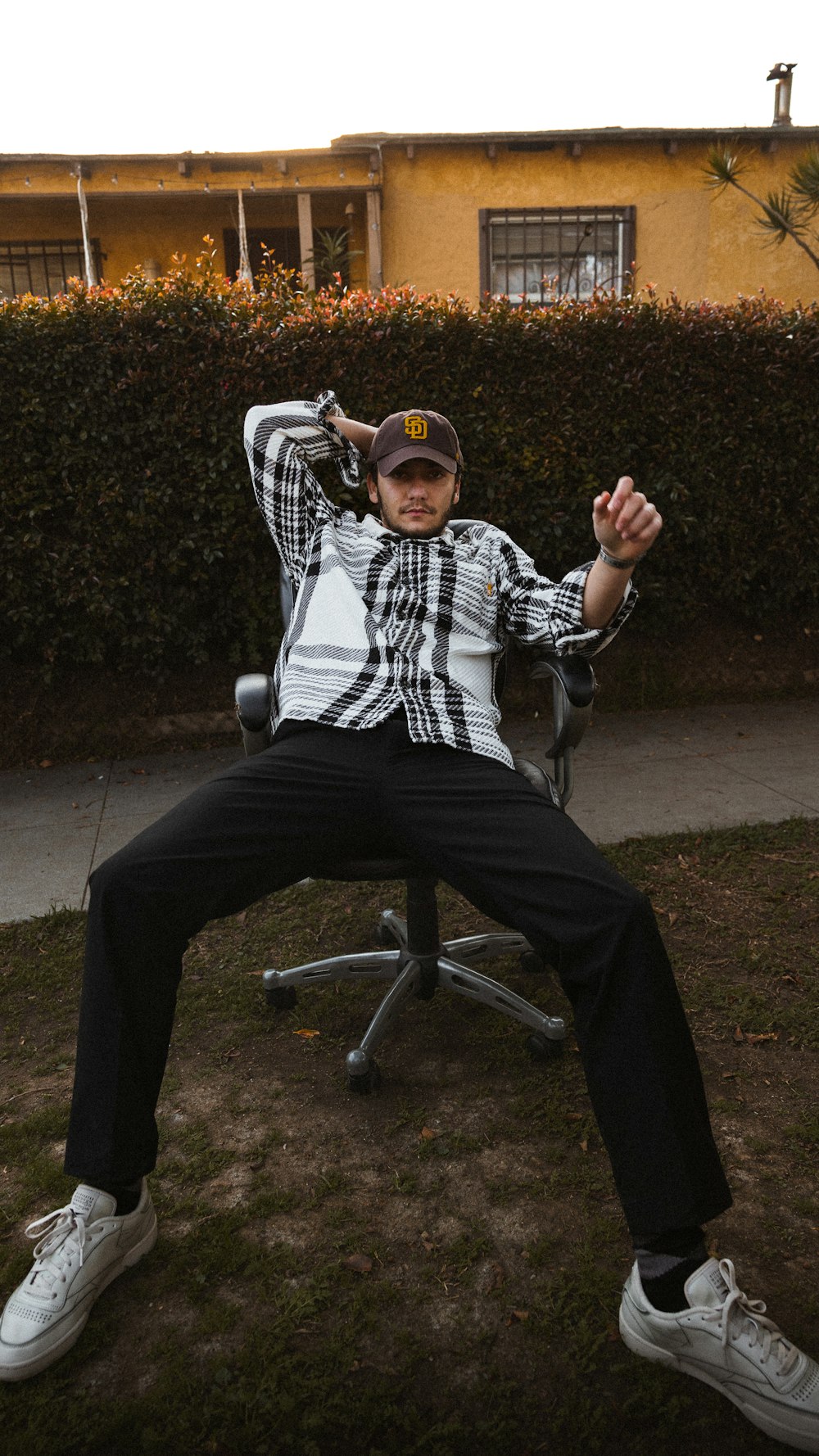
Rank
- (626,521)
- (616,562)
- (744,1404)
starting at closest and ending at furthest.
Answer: (744,1404), (626,521), (616,562)

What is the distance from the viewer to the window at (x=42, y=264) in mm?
10398

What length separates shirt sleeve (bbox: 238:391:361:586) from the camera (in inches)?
104

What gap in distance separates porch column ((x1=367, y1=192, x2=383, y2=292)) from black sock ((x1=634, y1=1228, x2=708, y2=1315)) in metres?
9.42

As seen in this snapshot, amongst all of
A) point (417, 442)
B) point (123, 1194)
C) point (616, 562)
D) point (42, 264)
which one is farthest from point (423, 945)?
point (42, 264)

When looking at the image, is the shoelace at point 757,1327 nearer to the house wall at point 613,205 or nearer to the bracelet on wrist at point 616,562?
the bracelet on wrist at point 616,562

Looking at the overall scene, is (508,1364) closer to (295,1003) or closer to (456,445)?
(295,1003)

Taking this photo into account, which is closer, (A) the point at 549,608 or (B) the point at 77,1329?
(B) the point at 77,1329

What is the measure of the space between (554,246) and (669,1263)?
10.3 metres

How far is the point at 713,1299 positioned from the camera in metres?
1.52

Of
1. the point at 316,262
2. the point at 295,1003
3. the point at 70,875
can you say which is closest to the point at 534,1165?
the point at 295,1003

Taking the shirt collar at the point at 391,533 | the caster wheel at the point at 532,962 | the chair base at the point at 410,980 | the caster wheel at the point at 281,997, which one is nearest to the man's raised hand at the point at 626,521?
the shirt collar at the point at 391,533

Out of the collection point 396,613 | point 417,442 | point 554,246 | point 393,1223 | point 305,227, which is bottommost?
point 393,1223

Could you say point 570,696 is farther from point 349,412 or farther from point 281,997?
point 349,412

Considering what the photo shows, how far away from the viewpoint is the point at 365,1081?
221 cm
